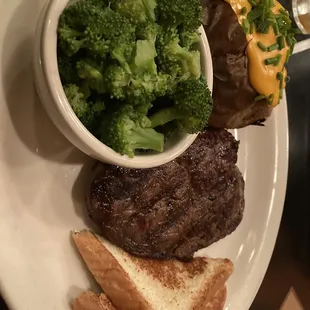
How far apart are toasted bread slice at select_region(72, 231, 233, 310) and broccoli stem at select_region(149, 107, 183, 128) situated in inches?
17.5

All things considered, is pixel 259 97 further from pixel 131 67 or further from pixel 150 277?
pixel 150 277

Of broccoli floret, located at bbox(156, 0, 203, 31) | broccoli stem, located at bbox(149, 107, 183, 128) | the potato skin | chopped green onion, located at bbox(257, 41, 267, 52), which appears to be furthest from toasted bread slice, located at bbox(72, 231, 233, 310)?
chopped green onion, located at bbox(257, 41, 267, 52)

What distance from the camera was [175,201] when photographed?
6.42 feet

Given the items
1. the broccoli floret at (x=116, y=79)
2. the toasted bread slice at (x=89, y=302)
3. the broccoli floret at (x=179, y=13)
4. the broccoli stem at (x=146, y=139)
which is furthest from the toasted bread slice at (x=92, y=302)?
the broccoli floret at (x=179, y=13)

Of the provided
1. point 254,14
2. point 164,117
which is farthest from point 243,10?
point 164,117

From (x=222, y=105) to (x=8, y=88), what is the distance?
77 cm

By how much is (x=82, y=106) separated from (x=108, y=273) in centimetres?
57

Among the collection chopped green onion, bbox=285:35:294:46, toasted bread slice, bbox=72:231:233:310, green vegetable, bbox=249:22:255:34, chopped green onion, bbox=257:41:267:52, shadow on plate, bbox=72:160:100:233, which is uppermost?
green vegetable, bbox=249:22:255:34

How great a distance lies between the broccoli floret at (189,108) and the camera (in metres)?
1.59

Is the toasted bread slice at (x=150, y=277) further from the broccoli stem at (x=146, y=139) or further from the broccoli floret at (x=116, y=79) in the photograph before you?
the broccoli floret at (x=116, y=79)

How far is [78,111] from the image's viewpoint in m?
1.53

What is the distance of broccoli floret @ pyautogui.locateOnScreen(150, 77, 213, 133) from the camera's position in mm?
1586

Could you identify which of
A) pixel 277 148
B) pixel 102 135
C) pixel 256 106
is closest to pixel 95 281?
pixel 102 135

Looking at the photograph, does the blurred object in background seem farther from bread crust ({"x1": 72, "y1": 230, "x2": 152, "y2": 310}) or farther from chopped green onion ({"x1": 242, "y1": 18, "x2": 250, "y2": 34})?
bread crust ({"x1": 72, "y1": 230, "x2": 152, "y2": 310})
